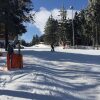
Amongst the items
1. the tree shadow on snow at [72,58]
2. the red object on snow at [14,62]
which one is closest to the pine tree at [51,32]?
the tree shadow on snow at [72,58]

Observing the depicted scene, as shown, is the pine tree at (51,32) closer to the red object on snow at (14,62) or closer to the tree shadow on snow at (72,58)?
the tree shadow on snow at (72,58)

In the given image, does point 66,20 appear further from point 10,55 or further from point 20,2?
point 10,55

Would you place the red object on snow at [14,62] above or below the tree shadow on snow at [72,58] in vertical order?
above

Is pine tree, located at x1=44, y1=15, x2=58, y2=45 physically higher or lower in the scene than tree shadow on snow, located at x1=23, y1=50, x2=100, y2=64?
higher

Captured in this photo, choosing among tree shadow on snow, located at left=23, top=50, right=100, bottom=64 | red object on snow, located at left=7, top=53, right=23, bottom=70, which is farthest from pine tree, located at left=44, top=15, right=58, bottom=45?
red object on snow, located at left=7, top=53, right=23, bottom=70

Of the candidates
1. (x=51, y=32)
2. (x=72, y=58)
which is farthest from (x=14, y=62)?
(x=51, y=32)

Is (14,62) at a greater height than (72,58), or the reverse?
(14,62)

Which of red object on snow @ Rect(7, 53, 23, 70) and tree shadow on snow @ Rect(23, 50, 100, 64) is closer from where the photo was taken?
red object on snow @ Rect(7, 53, 23, 70)

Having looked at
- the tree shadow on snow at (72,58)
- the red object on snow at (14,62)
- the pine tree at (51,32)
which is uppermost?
the pine tree at (51,32)

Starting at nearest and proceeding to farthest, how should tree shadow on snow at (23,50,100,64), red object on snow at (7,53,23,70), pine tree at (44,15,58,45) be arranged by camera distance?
red object on snow at (7,53,23,70)
tree shadow on snow at (23,50,100,64)
pine tree at (44,15,58,45)

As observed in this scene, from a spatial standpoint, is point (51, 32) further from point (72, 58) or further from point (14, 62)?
point (14, 62)

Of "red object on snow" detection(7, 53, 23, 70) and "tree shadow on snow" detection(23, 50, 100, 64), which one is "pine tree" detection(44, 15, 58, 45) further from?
"red object on snow" detection(7, 53, 23, 70)

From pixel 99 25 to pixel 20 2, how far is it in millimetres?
47071

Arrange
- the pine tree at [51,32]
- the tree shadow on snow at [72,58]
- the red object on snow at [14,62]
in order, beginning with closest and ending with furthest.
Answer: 1. the red object on snow at [14,62]
2. the tree shadow on snow at [72,58]
3. the pine tree at [51,32]
